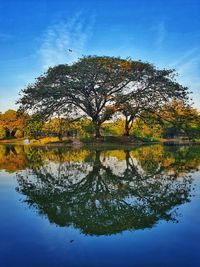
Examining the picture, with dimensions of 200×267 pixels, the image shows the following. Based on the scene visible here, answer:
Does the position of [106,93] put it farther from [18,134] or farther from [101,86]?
[18,134]

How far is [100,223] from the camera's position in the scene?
17.1 feet

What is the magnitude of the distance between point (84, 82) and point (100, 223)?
25322mm

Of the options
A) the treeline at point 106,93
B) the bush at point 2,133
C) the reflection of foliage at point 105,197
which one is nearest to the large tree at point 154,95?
the treeline at point 106,93

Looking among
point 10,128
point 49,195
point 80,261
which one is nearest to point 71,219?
point 80,261

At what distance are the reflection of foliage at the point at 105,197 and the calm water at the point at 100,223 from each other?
2 cm

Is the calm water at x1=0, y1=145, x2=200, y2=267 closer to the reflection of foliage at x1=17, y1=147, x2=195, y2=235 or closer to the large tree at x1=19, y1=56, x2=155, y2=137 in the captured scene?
the reflection of foliage at x1=17, y1=147, x2=195, y2=235

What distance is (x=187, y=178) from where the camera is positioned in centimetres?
998

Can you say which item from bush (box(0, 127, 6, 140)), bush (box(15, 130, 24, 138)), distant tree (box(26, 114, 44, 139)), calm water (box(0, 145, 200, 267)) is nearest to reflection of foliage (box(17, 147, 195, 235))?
calm water (box(0, 145, 200, 267))

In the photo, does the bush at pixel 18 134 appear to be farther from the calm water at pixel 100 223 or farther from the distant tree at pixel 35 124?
the calm water at pixel 100 223

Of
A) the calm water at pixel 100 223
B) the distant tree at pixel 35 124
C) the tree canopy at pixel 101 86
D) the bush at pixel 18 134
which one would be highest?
the tree canopy at pixel 101 86

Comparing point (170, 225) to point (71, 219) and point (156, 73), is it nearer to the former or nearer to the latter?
point (71, 219)

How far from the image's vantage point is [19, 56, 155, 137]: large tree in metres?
29.8

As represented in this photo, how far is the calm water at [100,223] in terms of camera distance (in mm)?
3812

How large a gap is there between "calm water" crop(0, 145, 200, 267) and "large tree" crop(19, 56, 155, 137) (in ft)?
70.1
